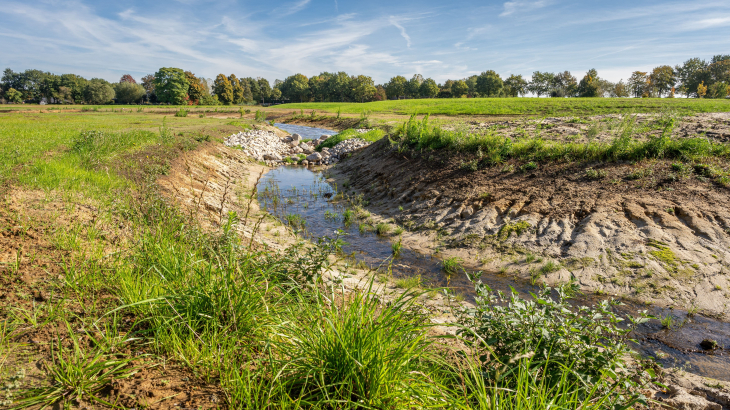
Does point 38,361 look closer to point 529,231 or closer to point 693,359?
point 693,359

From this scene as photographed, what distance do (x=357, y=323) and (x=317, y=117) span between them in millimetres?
44571

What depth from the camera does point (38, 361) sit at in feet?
7.54

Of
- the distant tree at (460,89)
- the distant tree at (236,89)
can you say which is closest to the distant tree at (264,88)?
the distant tree at (236,89)

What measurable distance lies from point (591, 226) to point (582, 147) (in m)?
3.33

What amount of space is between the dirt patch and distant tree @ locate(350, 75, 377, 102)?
82.3 metres

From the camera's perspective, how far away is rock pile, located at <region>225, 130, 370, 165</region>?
66.3 feet

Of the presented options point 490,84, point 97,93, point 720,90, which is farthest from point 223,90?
point 720,90

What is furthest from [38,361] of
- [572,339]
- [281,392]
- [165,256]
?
[572,339]

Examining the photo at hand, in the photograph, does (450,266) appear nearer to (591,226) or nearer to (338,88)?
(591,226)

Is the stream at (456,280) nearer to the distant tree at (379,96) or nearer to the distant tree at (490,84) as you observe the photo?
the distant tree at (379,96)

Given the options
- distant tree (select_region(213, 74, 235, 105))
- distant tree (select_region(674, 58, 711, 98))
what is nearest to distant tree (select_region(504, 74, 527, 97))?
distant tree (select_region(674, 58, 711, 98))

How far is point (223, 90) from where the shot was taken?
87500mm

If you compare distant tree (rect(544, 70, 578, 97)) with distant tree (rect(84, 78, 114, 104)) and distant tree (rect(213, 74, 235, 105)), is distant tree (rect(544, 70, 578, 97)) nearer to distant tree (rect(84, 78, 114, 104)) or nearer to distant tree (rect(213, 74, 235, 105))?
distant tree (rect(213, 74, 235, 105))

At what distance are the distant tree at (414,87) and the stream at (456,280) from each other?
295 feet
